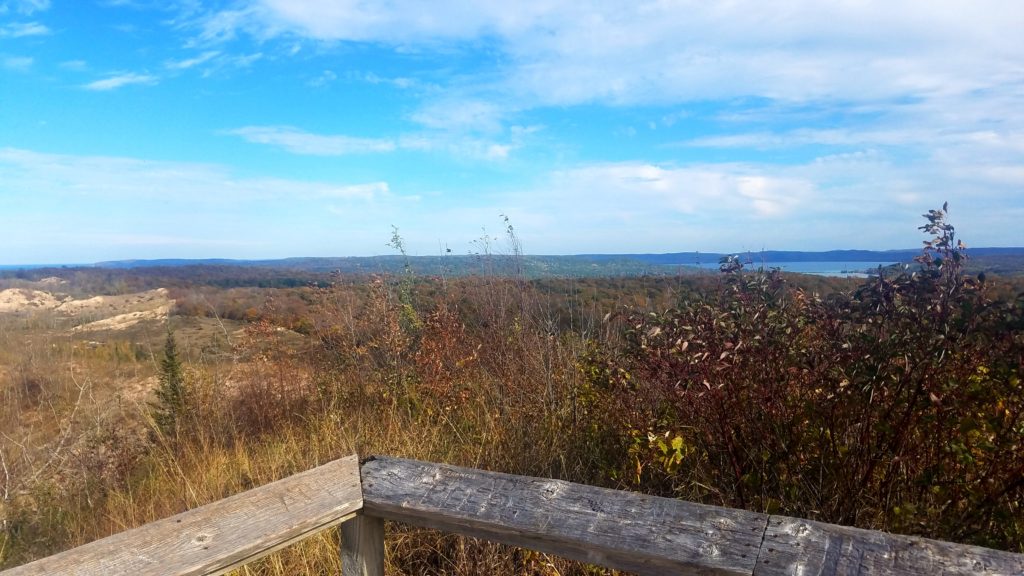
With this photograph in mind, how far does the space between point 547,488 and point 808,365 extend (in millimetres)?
1985

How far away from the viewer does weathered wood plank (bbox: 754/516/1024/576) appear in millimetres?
1258

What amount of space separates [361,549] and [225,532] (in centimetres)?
42

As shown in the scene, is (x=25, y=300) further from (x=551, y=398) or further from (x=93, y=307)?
(x=551, y=398)

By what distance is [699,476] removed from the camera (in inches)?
148

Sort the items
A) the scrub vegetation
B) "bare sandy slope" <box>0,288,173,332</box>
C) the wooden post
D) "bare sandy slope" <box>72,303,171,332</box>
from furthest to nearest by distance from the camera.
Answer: "bare sandy slope" <box>0,288,173,332</box> → "bare sandy slope" <box>72,303,171,332</box> → the scrub vegetation → the wooden post

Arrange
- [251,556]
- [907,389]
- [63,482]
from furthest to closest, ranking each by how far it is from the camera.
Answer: [63,482] < [907,389] < [251,556]

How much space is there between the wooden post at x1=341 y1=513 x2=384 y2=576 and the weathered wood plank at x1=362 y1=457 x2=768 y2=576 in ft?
0.21

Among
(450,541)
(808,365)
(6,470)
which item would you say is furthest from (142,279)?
(808,365)

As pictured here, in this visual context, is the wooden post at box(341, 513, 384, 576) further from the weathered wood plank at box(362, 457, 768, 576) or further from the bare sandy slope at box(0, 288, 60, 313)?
the bare sandy slope at box(0, 288, 60, 313)

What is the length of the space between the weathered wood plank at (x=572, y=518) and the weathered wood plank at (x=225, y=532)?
0.11m

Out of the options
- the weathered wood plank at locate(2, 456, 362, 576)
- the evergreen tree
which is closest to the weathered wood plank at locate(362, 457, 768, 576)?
the weathered wood plank at locate(2, 456, 362, 576)

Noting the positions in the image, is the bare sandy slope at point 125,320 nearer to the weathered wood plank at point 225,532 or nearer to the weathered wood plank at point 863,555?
the weathered wood plank at point 225,532

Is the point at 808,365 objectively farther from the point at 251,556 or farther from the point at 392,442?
the point at 392,442

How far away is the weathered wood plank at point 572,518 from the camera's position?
1.43 metres
